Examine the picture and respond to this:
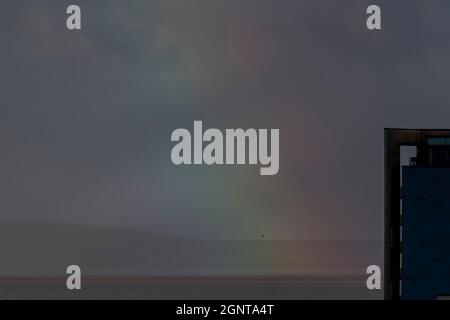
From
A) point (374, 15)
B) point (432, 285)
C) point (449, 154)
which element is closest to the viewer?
point (374, 15)

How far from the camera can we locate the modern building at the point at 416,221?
75.2 metres

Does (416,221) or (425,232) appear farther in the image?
(425,232)

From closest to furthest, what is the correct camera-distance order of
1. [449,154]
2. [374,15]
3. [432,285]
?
[374,15] < [449,154] < [432,285]

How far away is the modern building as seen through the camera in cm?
7519

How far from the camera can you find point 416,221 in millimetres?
78750

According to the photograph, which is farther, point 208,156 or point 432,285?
point 432,285

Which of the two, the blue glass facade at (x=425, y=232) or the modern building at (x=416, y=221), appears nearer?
the modern building at (x=416, y=221)

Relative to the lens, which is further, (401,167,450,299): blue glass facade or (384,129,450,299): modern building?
(401,167,450,299): blue glass facade

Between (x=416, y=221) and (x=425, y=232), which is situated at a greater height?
(x=416, y=221)
